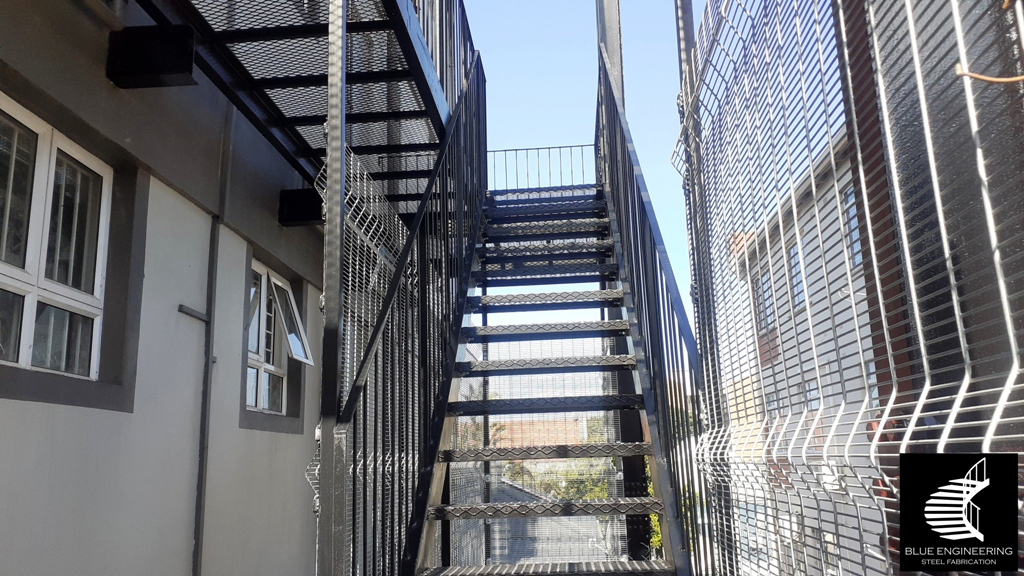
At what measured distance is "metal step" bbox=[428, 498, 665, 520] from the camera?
8.21 ft

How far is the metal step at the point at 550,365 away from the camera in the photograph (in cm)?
307

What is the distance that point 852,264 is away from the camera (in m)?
1.22

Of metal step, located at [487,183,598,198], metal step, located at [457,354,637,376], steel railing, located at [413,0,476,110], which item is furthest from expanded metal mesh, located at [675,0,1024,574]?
metal step, located at [487,183,598,198]

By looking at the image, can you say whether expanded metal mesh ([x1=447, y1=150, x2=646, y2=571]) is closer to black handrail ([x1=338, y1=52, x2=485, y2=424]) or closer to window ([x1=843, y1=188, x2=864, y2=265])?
black handrail ([x1=338, y1=52, x2=485, y2=424])

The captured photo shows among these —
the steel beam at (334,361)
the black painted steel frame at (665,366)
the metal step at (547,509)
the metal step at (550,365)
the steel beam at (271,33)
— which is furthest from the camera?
the metal step at (550,365)

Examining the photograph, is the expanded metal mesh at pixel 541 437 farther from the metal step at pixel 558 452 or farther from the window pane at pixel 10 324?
the window pane at pixel 10 324

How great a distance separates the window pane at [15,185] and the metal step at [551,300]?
6.59ft

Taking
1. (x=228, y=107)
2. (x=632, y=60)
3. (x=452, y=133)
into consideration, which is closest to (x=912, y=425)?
(x=452, y=133)

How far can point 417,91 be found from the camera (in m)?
3.16

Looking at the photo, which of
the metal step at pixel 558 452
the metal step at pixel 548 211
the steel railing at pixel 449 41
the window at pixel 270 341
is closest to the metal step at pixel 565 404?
the metal step at pixel 558 452

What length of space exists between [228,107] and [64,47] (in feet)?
3.94

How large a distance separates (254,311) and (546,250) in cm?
173

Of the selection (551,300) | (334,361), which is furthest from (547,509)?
(551,300)

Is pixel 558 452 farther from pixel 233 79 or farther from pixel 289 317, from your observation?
pixel 289 317
